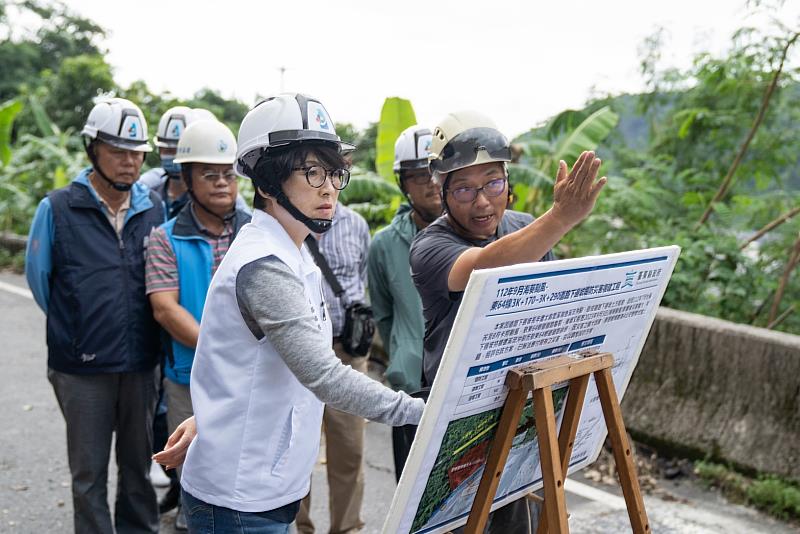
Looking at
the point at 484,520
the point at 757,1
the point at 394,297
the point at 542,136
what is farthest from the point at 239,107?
the point at 484,520

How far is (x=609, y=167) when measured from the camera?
8.74m

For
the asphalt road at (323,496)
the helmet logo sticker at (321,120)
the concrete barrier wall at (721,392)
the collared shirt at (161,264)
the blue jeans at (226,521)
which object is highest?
the helmet logo sticker at (321,120)

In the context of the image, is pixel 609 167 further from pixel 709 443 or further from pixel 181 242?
pixel 181 242

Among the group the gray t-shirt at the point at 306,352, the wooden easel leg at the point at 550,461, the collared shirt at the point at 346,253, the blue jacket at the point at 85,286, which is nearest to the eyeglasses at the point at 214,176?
the blue jacket at the point at 85,286

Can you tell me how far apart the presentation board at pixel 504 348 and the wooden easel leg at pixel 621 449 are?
0.34ft

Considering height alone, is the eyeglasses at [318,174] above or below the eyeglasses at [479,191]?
above

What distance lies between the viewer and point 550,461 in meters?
2.10

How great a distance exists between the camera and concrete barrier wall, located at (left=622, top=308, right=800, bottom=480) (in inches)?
190

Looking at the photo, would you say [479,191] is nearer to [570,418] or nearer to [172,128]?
[570,418]

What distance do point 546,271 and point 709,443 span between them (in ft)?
11.9

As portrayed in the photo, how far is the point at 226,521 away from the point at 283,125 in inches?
42.9

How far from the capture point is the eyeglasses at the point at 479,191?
277 centimetres

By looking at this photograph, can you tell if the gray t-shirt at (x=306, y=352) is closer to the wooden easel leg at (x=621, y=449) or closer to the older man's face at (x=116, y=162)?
the wooden easel leg at (x=621, y=449)

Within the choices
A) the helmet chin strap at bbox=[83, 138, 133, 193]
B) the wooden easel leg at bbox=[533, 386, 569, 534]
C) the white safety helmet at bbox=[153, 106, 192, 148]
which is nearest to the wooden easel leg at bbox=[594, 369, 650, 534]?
the wooden easel leg at bbox=[533, 386, 569, 534]
